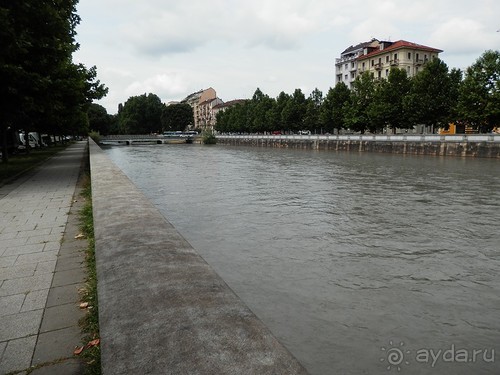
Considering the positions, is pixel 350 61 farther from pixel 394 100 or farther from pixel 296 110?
pixel 394 100

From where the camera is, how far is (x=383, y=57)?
85250 millimetres

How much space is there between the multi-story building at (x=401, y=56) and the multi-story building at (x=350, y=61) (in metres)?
5.83

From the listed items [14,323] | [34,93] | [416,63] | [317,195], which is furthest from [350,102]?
[14,323]

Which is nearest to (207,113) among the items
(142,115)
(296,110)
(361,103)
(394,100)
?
(142,115)

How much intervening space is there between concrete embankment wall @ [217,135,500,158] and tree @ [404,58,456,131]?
5627 mm

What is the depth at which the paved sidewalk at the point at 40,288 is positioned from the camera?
135 inches

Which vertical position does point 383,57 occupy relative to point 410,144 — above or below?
above

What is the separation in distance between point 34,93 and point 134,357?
16.6 m

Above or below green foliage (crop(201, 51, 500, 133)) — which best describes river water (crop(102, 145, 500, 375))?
below

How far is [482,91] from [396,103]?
11.7 metres

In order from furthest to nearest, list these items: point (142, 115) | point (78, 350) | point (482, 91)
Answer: point (142, 115) → point (482, 91) → point (78, 350)

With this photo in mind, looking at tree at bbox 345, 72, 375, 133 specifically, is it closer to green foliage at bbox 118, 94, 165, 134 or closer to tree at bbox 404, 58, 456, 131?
tree at bbox 404, 58, 456, 131

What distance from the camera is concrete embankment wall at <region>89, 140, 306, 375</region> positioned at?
2311 millimetres

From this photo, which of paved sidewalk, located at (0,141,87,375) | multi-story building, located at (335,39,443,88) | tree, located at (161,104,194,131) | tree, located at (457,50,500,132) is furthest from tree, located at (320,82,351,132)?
tree, located at (161,104,194,131)
